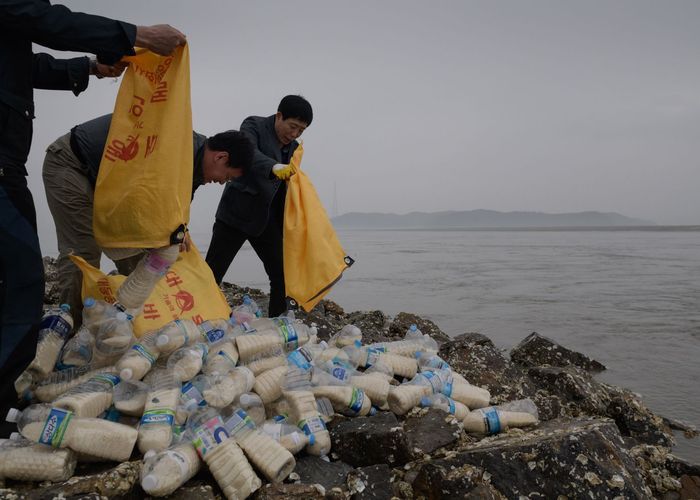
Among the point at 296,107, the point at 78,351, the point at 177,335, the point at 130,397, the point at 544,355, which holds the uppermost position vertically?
the point at 296,107

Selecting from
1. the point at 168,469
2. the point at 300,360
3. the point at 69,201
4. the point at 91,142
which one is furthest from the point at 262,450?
the point at 91,142

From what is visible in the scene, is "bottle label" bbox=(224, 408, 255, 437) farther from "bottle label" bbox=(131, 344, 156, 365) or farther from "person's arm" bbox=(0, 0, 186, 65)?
"person's arm" bbox=(0, 0, 186, 65)

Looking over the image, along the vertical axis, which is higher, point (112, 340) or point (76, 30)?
point (76, 30)

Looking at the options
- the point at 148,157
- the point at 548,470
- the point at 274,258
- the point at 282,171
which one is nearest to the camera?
the point at 548,470

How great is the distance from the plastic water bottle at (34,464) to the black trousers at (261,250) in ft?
7.97

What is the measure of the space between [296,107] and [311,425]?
2557mm

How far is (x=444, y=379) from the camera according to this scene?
147 inches

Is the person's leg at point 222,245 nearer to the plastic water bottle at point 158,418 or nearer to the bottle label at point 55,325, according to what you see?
the bottle label at point 55,325

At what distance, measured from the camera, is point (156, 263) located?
127 inches

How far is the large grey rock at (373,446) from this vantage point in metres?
2.92

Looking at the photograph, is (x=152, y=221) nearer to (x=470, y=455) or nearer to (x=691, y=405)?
(x=470, y=455)

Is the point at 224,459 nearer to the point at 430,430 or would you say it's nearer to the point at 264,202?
the point at 430,430

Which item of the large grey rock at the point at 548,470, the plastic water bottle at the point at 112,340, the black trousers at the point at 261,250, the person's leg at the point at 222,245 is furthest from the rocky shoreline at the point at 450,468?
the person's leg at the point at 222,245

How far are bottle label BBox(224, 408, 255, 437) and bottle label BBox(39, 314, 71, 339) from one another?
120 cm
